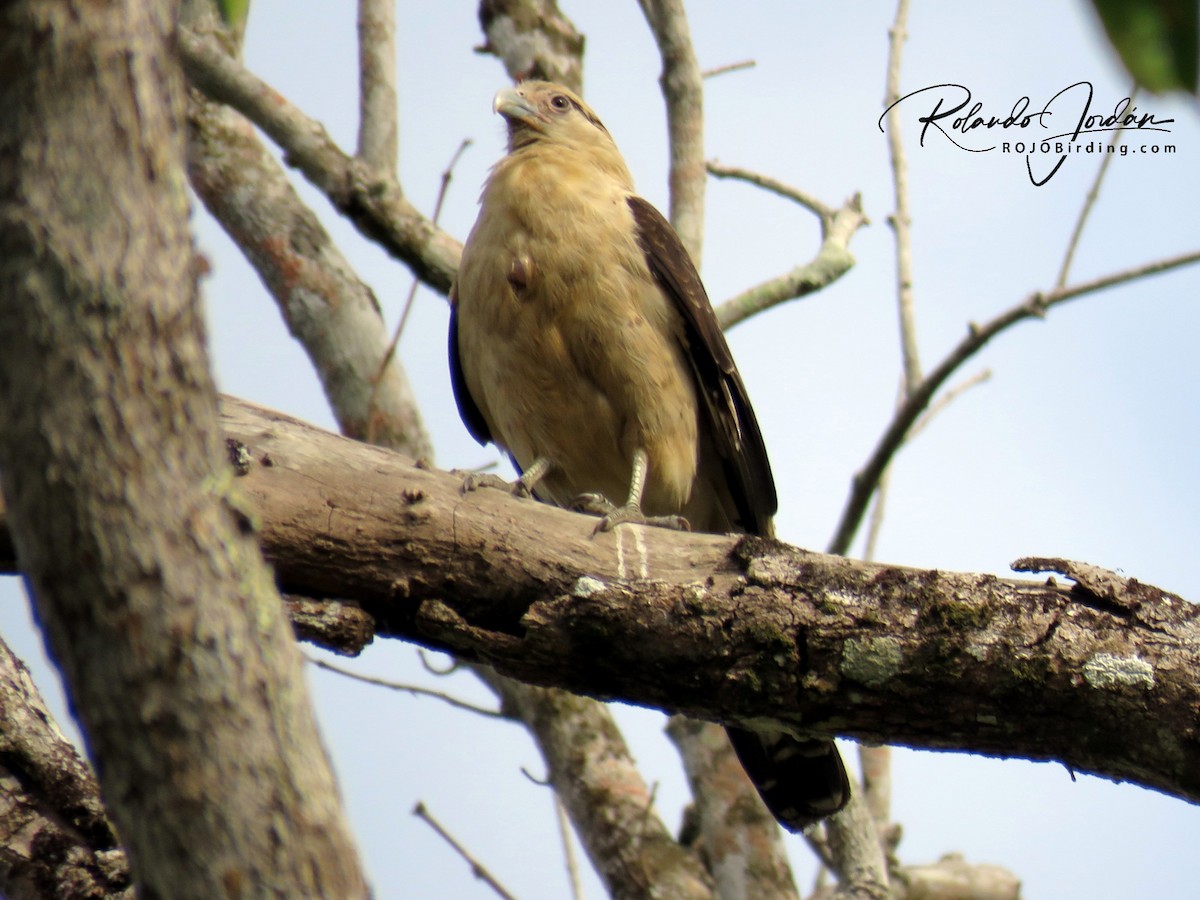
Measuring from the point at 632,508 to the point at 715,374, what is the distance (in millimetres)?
846

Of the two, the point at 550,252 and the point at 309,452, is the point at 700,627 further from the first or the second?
the point at 550,252

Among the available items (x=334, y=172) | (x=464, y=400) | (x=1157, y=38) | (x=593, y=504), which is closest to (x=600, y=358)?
(x=593, y=504)

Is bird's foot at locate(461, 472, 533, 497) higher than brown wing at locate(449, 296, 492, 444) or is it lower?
lower

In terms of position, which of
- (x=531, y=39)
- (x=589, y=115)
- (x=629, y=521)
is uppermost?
(x=531, y=39)

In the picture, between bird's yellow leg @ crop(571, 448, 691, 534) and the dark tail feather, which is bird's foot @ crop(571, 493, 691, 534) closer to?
bird's yellow leg @ crop(571, 448, 691, 534)

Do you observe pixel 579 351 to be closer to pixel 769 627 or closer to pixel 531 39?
pixel 769 627

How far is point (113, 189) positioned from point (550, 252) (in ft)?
11.0

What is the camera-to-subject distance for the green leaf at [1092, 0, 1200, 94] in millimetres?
961

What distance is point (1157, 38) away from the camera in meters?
0.98

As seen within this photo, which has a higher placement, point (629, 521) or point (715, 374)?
point (715, 374)

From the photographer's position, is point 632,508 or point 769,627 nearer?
point 769,627

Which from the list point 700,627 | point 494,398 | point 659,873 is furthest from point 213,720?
point 659,873

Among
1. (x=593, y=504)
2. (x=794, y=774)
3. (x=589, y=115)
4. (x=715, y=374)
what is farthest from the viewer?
(x=589, y=115)

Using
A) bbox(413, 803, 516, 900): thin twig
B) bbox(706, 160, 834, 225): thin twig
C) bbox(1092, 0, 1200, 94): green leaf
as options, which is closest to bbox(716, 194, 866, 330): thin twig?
bbox(706, 160, 834, 225): thin twig
